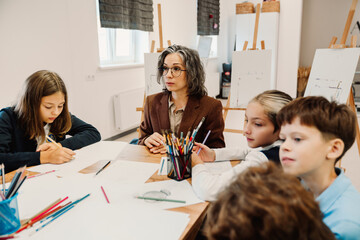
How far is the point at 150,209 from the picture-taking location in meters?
0.89

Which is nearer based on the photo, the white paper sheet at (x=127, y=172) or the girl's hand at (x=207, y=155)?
the white paper sheet at (x=127, y=172)

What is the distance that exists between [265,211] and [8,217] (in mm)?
676

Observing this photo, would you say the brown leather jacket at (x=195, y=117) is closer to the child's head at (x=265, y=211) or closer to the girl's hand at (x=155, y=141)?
the girl's hand at (x=155, y=141)

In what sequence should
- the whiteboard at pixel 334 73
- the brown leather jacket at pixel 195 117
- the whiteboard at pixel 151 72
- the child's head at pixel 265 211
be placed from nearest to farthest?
the child's head at pixel 265 211 < the brown leather jacket at pixel 195 117 < the whiteboard at pixel 334 73 < the whiteboard at pixel 151 72

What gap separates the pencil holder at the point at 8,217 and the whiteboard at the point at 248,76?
2.81m

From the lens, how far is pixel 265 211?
0.43 m

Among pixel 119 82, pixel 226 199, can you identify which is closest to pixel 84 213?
pixel 226 199

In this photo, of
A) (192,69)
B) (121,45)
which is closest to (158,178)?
(192,69)

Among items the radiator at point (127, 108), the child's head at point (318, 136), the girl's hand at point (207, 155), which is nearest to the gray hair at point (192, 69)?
the girl's hand at point (207, 155)

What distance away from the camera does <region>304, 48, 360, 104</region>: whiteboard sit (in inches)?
104

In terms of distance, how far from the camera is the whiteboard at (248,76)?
129 inches

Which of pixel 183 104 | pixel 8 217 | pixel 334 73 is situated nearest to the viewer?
pixel 8 217

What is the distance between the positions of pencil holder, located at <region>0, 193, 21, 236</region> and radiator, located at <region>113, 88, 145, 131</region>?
305 centimetres

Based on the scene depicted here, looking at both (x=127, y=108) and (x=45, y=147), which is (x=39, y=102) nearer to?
(x=45, y=147)
